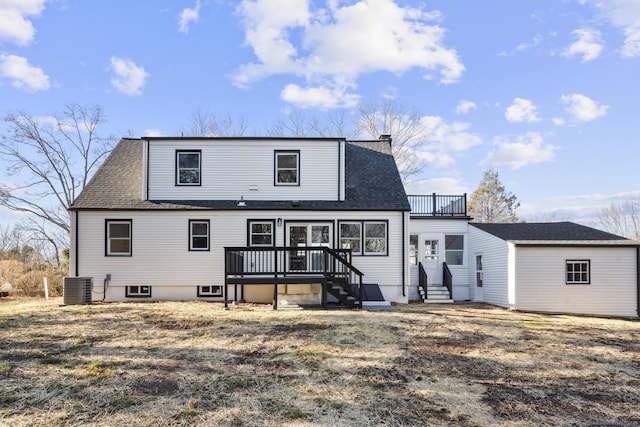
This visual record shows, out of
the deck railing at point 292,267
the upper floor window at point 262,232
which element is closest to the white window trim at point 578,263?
the deck railing at point 292,267

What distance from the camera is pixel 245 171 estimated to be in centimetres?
1523

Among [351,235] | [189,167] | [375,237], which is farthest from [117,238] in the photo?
[375,237]

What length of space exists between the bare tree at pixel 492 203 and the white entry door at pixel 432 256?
18.2 metres

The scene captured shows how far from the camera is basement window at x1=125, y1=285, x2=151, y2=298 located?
48.0 ft

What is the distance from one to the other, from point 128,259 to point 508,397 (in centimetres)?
1327

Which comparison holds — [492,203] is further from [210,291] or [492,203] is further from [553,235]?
[210,291]

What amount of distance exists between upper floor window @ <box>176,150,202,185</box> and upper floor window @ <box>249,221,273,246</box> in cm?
282

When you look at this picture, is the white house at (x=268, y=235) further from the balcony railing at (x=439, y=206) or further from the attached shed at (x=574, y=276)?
the balcony railing at (x=439, y=206)

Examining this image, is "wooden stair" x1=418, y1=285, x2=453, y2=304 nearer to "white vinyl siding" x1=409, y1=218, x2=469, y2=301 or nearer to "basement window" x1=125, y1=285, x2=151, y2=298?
"white vinyl siding" x1=409, y1=218, x2=469, y2=301

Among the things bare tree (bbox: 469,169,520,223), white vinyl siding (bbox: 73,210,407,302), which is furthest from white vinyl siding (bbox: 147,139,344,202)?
bare tree (bbox: 469,169,520,223)

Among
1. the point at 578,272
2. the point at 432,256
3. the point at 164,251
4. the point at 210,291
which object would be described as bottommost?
the point at 210,291

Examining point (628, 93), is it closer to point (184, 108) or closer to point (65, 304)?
point (65, 304)

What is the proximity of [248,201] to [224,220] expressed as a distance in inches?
45.2

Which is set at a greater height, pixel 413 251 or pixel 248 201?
pixel 248 201
